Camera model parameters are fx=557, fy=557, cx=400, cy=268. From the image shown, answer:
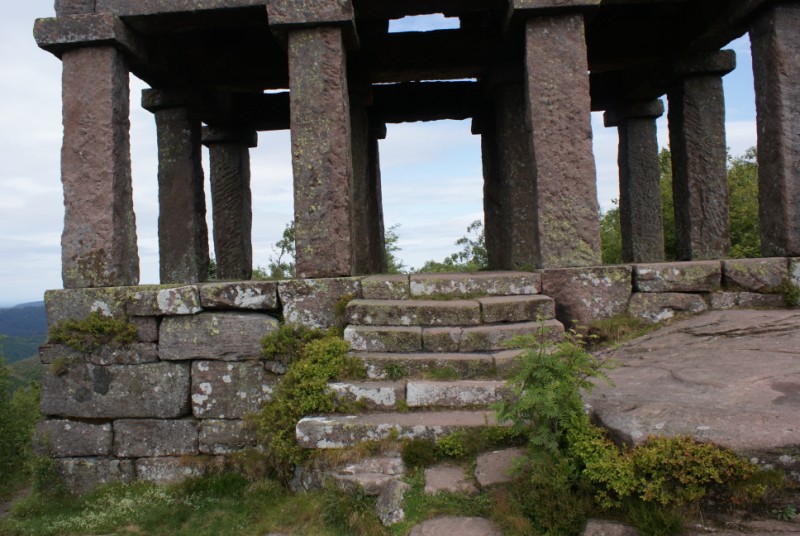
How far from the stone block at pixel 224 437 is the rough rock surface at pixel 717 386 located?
9.59 ft

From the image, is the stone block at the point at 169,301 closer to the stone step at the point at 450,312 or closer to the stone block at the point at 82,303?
the stone block at the point at 82,303

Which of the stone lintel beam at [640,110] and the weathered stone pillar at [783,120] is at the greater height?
the stone lintel beam at [640,110]

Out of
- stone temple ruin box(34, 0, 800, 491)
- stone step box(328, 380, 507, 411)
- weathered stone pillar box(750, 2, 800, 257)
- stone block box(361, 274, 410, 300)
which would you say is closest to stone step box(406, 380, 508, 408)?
stone step box(328, 380, 507, 411)

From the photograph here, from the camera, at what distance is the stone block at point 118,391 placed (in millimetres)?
4965

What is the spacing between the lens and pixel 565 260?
5.12 meters

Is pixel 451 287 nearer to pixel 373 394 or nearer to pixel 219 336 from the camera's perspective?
pixel 373 394

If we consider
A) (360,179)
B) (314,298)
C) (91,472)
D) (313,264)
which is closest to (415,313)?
(314,298)

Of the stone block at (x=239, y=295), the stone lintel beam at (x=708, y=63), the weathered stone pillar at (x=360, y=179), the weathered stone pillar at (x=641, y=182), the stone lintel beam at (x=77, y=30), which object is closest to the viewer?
the stone block at (x=239, y=295)

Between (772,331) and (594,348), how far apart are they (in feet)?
4.32

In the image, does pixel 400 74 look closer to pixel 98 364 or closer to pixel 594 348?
pixel 594 348

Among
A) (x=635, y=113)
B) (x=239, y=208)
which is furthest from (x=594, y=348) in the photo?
(x=239, y=208)

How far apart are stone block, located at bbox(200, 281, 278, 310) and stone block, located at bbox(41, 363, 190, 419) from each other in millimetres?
648

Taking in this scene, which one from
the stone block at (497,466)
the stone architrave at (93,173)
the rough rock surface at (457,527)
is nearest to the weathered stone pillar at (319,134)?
the stone architrave at (93,173)

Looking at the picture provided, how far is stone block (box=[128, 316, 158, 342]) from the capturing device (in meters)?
5.06
